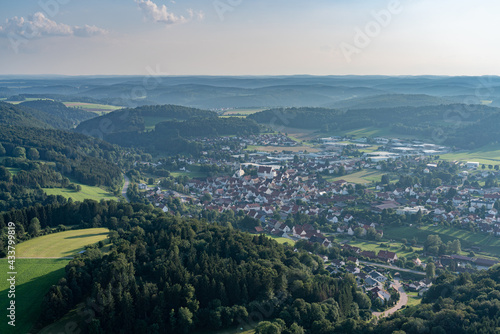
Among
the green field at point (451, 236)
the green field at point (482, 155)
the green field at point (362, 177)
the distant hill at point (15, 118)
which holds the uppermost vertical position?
the distant hill at point (15, 118)

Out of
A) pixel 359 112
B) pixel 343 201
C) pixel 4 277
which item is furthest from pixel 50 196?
pixel 359 112

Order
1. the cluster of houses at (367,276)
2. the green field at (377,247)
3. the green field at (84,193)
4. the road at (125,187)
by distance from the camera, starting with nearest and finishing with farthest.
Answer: the cluster of houses at (367,276) < the green field at (377,247) < the green field at (84,193) < the road at (125,187)

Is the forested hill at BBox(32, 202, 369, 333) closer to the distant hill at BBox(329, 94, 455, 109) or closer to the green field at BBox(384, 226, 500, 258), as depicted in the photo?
the green field at BBox(384, 226, 500, 258)

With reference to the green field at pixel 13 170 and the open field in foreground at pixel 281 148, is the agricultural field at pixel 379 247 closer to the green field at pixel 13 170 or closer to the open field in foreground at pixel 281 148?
the green field at pixel 13 170

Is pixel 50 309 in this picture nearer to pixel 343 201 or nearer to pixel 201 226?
pixel 201 226

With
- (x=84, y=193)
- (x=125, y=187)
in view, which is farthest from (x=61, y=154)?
(x=84, y=193)

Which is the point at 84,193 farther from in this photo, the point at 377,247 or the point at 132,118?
the point at 132,118

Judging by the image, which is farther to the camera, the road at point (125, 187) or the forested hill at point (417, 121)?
the forested hill at point (417, 121)

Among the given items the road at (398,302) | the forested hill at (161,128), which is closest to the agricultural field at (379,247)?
the road at (398,302)
